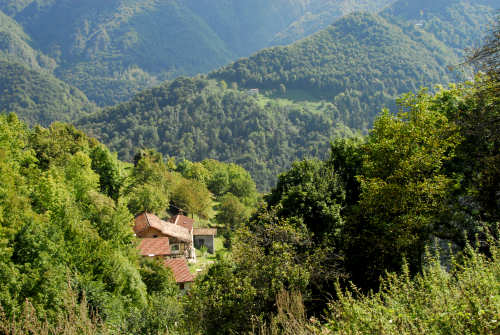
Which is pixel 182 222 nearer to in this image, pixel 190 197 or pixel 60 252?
pixel 190 197

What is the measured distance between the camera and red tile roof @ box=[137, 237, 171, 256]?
37.6m

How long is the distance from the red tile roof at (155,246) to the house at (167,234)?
115 centimetres

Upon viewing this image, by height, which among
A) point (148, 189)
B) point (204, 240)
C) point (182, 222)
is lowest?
point (204, 240)

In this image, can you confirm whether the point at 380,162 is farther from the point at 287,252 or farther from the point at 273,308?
the point at 273,308

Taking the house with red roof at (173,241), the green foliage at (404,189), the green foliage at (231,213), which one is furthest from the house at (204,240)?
the green foliage at (404,189)

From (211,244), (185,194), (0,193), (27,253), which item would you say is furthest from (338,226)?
(185,194)

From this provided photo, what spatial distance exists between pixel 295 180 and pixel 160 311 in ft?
26.4

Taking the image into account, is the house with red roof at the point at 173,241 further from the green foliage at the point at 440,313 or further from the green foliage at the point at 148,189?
the green foliage at the point at 440,313

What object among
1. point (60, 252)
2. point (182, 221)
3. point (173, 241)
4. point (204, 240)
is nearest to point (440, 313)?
point (60, 252)

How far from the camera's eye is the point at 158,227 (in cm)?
4275

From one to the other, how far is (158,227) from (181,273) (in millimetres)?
10014

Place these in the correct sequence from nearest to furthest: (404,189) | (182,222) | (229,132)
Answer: (404,189), (182,222), (229,132)

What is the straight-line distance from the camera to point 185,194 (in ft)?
188

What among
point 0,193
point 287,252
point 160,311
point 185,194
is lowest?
point 160,311
